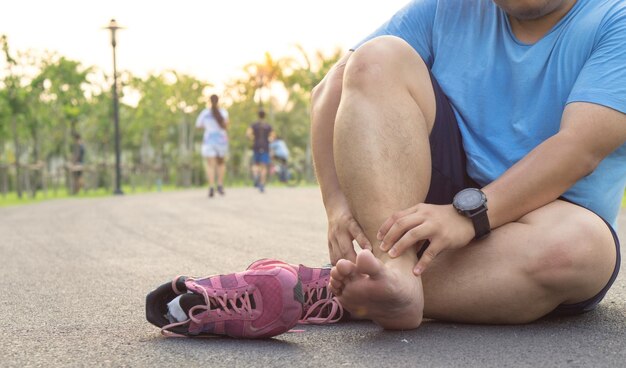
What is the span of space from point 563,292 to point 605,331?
0.56 feet

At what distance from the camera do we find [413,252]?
91.6 inches

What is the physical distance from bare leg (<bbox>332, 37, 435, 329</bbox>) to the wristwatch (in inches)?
4.6

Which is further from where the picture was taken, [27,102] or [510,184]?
[27,102]

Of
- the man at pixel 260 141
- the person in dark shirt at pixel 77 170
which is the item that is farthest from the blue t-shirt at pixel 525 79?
the person in dark shirt at pixel 77 170

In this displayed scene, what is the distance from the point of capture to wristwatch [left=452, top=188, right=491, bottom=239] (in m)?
2.34

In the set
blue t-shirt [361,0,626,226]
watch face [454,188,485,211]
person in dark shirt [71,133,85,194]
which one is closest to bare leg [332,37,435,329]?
watch face [454,188,485,211]

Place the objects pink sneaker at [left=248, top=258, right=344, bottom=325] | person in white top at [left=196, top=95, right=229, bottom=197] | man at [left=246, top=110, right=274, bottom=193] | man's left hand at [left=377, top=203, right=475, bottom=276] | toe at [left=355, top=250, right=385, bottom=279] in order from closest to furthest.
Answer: toe at [left=355, top=250, right=385, bottom=279]
man's left hand at [left=377, top=203, right=475, bottom=276]
pink sneaker at [left=248, top=258, right=344, bottom=325]
person in white top at [left=196, top=95, right=229, bottom=197]
man at [left=246, top=110, right=274, bottom=193]

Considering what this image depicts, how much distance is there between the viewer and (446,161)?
8.57ft

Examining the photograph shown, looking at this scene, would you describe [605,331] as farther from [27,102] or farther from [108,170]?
[108,170]

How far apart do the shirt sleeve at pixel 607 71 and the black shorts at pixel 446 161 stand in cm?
36

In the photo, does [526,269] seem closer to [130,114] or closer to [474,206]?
[474,206]

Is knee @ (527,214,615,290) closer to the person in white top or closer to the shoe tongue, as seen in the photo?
the shoe tongue

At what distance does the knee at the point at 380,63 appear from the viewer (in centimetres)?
244

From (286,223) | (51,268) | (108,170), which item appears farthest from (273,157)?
(51,268)
